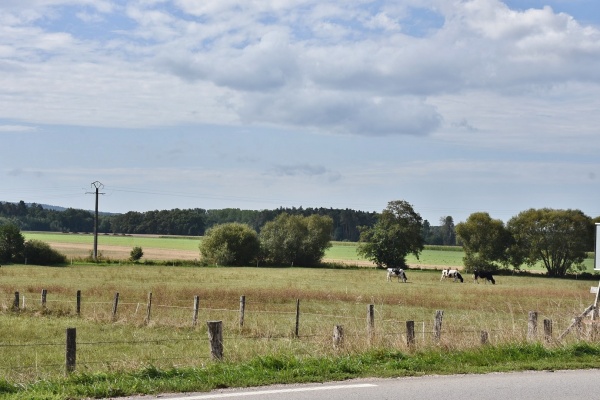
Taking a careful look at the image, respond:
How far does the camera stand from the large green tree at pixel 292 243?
98.0 m

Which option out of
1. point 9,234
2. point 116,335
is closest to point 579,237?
point 9,234

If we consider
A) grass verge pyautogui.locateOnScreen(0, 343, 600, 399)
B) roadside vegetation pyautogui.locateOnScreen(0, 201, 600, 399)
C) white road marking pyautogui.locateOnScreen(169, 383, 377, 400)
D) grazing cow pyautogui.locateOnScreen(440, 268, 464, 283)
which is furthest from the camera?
grazing cow pyautogui.locateOnScreen(440, 268, 464, 283)

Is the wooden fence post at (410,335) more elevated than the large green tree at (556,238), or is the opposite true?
the large green tree at (556,238)

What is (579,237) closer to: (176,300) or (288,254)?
(288,254)

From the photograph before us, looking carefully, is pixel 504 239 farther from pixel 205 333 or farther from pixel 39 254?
pixel 205 333

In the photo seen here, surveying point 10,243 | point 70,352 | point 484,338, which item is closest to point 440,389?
point 484,338

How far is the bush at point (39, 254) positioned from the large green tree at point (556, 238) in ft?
182

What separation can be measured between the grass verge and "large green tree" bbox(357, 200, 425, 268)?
264ft

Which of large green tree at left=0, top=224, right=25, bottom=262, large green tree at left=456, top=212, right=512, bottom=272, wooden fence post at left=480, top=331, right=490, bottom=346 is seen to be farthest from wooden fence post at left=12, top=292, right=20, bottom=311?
large green tree at left=456, top=212, right=512, bottom=272

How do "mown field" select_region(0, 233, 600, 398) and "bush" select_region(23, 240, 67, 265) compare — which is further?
"bush" select_region(23, 240, 67, 265)

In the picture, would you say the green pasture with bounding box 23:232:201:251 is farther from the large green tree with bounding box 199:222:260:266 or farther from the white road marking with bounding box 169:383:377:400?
the white road marking with bounding box 169:383:377:400

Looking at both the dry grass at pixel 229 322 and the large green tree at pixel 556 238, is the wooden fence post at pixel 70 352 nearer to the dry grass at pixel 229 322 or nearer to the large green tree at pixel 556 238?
the dry grass at pixel 229 322

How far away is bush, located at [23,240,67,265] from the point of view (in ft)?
261

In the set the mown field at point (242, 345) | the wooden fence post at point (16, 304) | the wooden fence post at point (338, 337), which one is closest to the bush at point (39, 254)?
the mown field at point (242, 345)
